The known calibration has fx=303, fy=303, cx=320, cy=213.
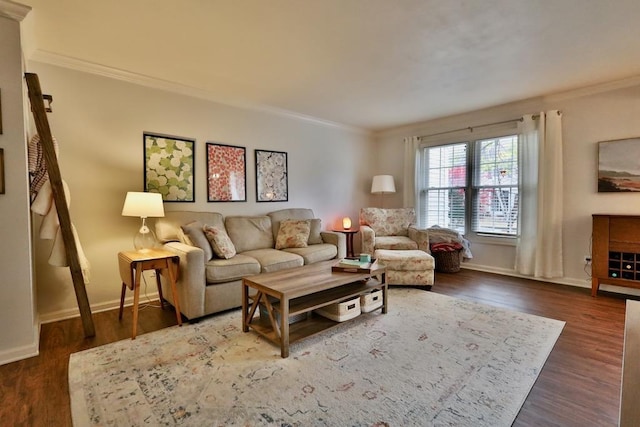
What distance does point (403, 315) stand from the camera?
281 centimetres

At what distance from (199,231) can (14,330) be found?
145 centimetres

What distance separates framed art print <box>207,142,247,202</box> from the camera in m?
3.72

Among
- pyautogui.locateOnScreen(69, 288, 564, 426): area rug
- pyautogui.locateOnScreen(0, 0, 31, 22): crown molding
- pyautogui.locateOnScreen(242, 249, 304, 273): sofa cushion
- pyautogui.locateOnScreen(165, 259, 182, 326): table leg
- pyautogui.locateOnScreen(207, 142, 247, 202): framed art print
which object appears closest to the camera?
pyautogui.locateOnScreen(69, 288, 564, 426): area rug

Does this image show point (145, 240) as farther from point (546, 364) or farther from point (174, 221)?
point (546, 364)

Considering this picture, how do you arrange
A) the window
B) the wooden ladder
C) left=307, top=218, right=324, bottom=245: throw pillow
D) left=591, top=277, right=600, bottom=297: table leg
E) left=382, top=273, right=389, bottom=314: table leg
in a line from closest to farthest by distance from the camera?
the wooden ladder, left=382, top=273, right=389, bottom=314: table leg, left=591, top=277, right=600, bottom=297: table leg, left=307, top=218, right=324, bottom=245: throw pillow, the window

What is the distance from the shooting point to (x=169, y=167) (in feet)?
11.1

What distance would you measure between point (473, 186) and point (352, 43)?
10.3ft

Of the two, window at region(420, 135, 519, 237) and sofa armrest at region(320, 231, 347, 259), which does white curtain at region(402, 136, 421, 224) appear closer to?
window at region(420, 135, 519, 237)

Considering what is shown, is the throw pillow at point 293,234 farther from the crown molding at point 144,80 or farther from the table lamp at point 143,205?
the crown molding at point 144,80

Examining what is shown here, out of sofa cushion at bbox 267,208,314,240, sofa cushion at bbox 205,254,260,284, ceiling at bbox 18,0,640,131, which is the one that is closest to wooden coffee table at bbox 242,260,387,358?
sofa cushion at bbox 205,254,260,284

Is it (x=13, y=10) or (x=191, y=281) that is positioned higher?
(x=13, y=10)

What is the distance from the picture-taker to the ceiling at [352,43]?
2068 millimetres

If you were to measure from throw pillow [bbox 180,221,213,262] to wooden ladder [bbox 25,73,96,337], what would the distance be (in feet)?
2.82

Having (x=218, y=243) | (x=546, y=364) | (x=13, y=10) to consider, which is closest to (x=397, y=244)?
(x=546, y=364)
